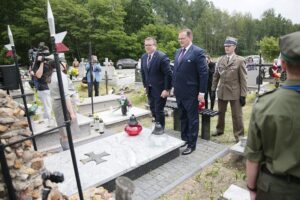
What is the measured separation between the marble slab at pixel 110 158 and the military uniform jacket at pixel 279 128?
249cm

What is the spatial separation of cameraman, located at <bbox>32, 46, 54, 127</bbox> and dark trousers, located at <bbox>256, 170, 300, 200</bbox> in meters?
4.57

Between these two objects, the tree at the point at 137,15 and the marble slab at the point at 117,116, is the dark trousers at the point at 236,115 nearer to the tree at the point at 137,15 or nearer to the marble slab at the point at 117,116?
the marble slab at the point at 117,116

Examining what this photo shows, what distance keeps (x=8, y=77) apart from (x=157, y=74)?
3136 mm

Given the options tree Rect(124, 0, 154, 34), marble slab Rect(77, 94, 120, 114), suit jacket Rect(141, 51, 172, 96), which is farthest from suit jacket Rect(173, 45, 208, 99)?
tree Rect(124, 0, 154, 34)

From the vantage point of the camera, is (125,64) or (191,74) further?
(125,64)

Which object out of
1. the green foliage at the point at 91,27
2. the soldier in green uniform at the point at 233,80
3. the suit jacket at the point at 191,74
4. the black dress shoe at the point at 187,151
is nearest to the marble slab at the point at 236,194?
the black dress shoe at the point at 187,151

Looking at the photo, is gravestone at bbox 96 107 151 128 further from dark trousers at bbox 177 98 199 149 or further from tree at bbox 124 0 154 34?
tree at bbox 124 0 154 34

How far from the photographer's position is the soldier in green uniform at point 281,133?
1.51 m

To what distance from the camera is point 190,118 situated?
4.80m

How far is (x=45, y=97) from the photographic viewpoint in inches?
231

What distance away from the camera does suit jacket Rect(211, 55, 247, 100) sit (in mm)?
4922

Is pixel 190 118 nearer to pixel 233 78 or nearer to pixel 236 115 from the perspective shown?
pixel 236 115

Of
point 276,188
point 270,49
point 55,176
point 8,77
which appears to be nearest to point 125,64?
point 270,49

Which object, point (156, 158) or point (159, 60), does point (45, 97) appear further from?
point (156, 158)
